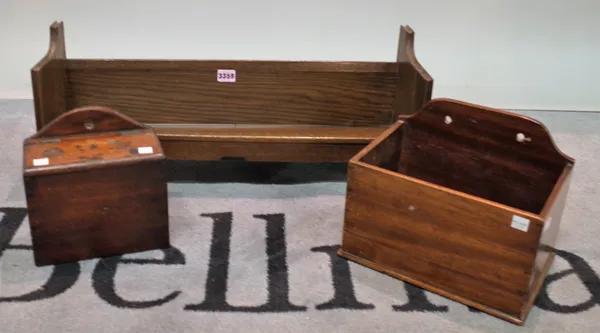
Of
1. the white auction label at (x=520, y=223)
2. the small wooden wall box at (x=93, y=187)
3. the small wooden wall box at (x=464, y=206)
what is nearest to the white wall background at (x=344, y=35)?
the small wooden wall box at (x=464, y=206)

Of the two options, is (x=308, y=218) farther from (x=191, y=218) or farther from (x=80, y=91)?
(x=80, y=91)

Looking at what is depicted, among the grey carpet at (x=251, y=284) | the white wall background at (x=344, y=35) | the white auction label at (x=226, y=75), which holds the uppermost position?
the white wall background at (x=344, y=35)

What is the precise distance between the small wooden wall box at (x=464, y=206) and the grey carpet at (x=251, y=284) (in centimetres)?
7

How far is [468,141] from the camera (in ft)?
7.75

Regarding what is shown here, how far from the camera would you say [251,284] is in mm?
2184

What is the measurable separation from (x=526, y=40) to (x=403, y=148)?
152 cm

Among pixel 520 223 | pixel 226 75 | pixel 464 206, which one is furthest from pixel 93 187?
pixel 520 223

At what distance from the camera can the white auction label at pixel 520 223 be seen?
1929 millimetres

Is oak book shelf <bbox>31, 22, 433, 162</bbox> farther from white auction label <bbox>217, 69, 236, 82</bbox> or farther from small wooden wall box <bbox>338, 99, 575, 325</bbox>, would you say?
small wooden wall box <bbox>338, 99, 575, 325</bbox>

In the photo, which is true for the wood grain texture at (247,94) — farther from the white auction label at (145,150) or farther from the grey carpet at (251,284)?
the white auction label at (145,150)

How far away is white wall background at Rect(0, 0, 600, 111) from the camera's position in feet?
11.5

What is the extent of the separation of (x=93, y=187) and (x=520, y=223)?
4.09 ft

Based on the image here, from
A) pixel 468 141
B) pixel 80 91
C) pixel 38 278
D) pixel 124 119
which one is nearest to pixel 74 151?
pixel 124 119

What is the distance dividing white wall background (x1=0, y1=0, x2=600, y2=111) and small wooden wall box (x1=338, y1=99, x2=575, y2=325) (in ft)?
4.16
